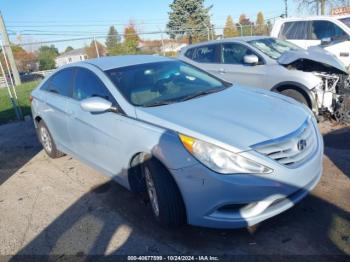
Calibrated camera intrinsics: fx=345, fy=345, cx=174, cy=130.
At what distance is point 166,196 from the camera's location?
2953 millimetres

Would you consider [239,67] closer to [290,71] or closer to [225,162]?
[290,71]

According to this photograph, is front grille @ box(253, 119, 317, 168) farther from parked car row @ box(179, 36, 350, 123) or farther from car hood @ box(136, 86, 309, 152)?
parked car row @ box(179, 36, 350, 123)

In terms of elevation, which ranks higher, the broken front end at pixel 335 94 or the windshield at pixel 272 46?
the windshield at pixel 272 46

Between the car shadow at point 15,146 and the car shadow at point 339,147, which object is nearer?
the car shadow at point 339,147

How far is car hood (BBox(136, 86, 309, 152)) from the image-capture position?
278 centimetres

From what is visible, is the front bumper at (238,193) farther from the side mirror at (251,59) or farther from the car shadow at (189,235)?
the side mirror at (251,59)

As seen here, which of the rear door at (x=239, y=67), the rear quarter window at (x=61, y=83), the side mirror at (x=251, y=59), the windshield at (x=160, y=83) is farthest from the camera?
the rear door at (x=239, y=67)

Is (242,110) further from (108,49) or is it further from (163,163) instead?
(108,49)

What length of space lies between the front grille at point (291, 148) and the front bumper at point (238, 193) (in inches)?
2.2

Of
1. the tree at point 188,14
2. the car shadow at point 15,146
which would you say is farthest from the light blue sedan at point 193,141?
the tree at point 188,14

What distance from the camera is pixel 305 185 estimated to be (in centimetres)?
293

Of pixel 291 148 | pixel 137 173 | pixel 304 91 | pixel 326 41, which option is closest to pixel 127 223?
pixel 137 173

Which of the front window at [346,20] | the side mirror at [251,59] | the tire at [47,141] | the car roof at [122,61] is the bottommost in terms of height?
the tire at [47,141]

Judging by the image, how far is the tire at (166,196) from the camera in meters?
2.96
